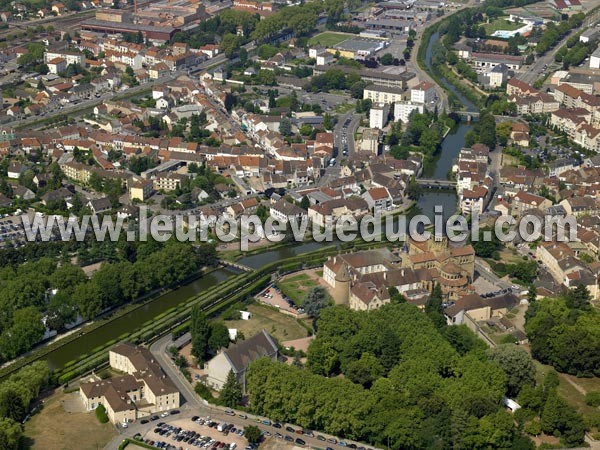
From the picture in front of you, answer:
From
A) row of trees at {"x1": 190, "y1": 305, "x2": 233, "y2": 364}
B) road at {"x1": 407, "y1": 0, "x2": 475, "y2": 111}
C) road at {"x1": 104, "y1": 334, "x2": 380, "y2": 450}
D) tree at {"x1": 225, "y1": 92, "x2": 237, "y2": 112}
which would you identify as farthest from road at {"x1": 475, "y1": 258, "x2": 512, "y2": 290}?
tree at {"x1": 225, "y1": 92, "x2": 237, "y2": 112}

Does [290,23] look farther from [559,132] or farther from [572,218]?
[572,218]

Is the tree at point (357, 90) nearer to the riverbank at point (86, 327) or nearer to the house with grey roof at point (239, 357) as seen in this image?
the riverbank at point (86, 327)

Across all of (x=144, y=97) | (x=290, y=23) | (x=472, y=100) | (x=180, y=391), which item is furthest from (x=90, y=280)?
(x=290, y=23)

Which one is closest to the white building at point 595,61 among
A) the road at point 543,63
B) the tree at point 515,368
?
the road at point 543,63

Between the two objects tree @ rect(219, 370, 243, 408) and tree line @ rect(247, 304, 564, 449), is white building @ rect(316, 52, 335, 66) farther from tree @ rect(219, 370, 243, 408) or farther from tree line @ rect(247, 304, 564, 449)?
tree @ rect(219, 370, 243, 408)

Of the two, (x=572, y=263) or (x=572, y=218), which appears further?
(x=572, y=218)

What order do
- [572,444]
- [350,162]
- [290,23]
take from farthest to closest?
1. [290,23]
2. [350,162]
3. [572,444]
